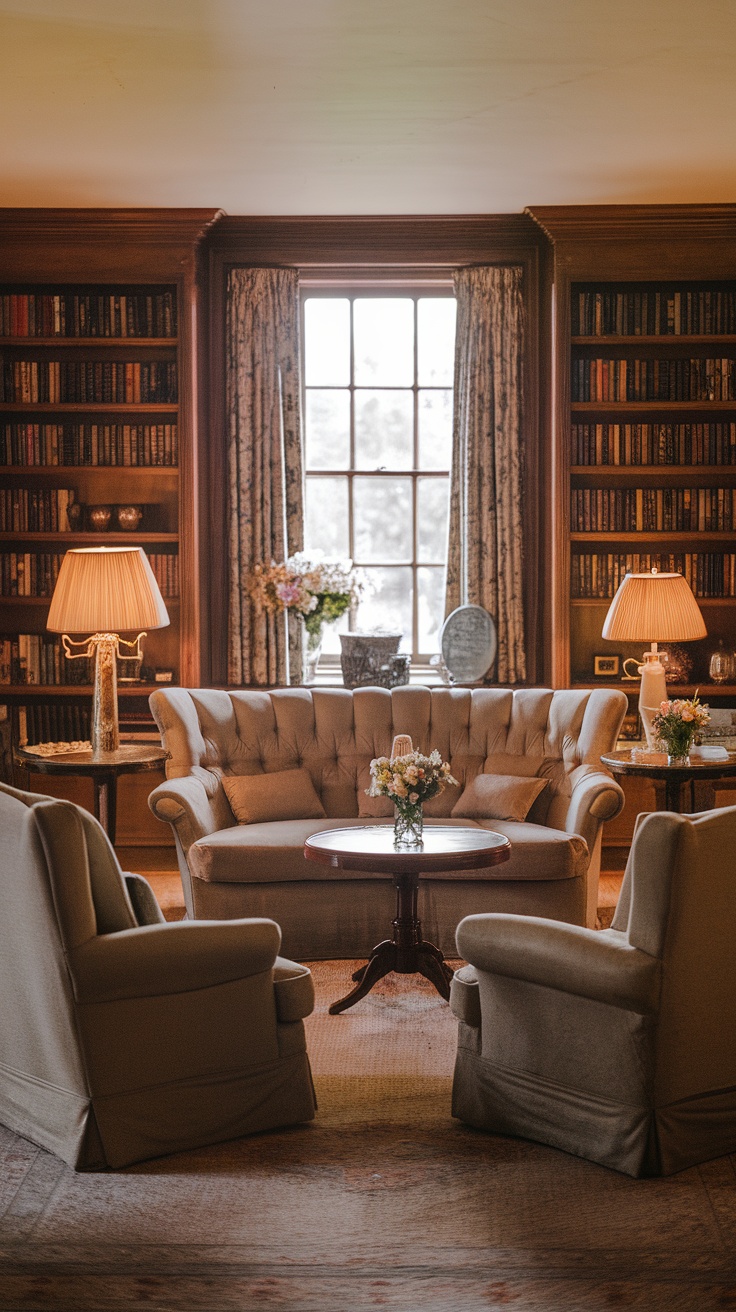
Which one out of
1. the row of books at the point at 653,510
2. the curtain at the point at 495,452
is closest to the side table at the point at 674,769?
the curtain at the point at 495,452

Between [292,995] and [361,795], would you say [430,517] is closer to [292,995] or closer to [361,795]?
[361,795]

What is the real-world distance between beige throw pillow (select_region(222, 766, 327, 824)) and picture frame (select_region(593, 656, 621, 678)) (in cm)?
181

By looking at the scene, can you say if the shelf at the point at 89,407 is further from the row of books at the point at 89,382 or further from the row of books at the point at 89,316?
the row of books at the point at 89,316

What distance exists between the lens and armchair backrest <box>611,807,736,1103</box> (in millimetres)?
2570

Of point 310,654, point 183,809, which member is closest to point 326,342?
point 310,654

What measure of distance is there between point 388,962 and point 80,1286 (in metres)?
1.84

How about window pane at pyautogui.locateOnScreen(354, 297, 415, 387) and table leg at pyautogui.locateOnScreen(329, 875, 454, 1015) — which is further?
window pane at pyautogui.locateOnScreen(354, 297, 415, 387)

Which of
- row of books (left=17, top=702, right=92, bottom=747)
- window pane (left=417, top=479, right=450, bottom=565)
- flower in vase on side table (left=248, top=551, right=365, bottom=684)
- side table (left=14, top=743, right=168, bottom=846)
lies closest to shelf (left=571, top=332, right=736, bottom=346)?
window pane (left=417, top=479, right=450, bottom=565)

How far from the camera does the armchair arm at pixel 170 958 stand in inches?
106

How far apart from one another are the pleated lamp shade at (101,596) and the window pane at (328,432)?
1706mm

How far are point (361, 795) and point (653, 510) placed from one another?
217 cm

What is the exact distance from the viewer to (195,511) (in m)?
5.91

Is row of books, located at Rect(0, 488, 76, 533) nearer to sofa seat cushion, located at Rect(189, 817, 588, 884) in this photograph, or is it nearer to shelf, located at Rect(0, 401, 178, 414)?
shelf, located at Rect(0, 401, 178, 414)

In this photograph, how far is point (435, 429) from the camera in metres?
6.28
